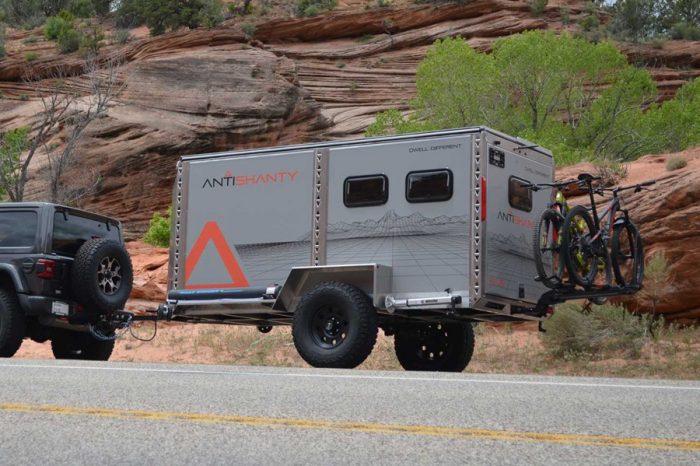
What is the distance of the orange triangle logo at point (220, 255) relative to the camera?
43.7 feet

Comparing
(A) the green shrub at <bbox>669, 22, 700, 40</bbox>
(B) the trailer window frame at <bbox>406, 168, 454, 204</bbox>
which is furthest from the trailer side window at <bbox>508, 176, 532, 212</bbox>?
(A) the green shrub at <bbox>669, 22, 700, 40</bbox>

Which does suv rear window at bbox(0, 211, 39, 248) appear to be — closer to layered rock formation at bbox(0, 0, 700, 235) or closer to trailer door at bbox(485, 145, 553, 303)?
trailer door at bbox(485, 145, 553, 303)

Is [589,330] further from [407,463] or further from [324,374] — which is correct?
[407,463]

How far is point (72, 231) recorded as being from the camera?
14.3 meters

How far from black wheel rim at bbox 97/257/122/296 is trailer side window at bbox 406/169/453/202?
4278mm

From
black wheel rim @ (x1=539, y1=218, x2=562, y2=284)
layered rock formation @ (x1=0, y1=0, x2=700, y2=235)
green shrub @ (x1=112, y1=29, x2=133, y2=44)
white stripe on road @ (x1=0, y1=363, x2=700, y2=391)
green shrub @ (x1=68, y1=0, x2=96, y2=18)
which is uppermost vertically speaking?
green shrub @ (x1=68, y1=0, x2=96, y2=18)

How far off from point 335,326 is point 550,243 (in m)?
2.68

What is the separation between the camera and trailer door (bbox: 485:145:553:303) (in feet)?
39.5

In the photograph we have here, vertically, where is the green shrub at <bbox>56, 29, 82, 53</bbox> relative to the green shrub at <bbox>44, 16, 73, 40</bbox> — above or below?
below

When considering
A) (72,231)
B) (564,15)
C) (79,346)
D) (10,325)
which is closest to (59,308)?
(10,325)

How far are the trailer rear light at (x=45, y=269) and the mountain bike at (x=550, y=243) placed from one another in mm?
6183

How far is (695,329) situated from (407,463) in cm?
1298

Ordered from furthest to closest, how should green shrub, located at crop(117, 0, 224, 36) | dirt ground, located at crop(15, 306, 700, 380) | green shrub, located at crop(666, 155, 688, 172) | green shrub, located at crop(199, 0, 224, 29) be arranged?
green shrub, located at crop(117, 0, 224, 36) → green shrub, located at crop(199, 0, 224, 29) → green shrub, located at crop(666, 155, 688, 172) → dirt ground, located at crop(15, 306, 700, 380)

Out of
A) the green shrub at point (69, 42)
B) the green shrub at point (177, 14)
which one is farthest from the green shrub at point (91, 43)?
the green shrub at point (177, 14)
